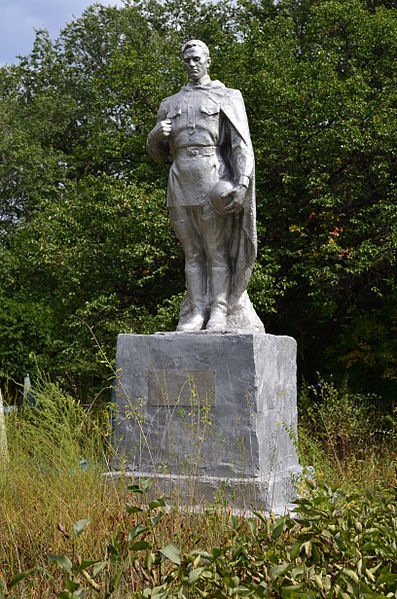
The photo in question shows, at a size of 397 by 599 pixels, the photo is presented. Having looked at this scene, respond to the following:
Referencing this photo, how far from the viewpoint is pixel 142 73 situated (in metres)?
13.8

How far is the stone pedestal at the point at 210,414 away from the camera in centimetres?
471

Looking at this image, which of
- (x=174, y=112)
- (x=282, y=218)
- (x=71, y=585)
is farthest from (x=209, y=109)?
(x=282, y=218)

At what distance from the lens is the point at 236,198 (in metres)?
5.16

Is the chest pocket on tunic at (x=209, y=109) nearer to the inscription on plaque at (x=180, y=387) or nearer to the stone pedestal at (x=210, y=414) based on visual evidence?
the stone pedestal at (x=210, y=414)

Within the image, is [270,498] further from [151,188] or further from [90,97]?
[90,97]

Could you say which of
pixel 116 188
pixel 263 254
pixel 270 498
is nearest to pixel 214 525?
pixel 270 498

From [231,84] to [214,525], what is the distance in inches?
385

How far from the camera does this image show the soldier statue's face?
5.40 meters

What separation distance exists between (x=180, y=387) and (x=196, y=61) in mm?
2171

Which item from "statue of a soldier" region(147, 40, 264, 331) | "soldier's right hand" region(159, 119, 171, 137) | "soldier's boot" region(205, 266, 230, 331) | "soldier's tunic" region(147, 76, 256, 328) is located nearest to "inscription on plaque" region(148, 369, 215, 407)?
"statue of a soldier" region(147, 40, 264, 331)

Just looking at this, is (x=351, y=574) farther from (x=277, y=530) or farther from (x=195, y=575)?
(x=195, y=575)

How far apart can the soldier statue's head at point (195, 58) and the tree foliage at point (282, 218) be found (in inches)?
223

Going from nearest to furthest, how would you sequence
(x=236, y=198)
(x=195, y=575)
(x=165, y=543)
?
1. (x=195, y=575)
2. (x=165, y=543)
3. (x=236, y=198)

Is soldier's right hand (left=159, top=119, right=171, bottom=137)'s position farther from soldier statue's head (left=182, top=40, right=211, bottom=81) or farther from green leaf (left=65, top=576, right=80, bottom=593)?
green leaf (left=65, top=576, right=80, bottom=593)
